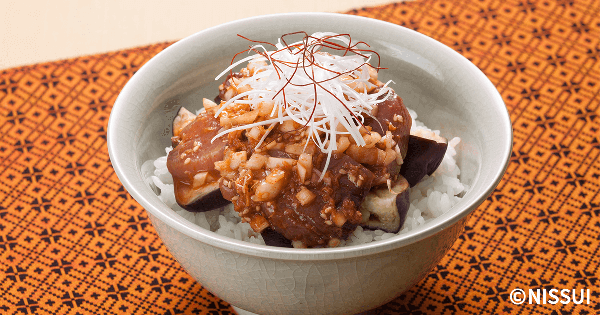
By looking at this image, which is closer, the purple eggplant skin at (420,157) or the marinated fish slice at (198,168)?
the marinated fish slice at (198,168)

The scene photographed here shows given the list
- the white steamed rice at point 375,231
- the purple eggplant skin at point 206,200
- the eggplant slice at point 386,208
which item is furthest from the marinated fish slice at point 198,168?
the eggplant slice at point 386,208

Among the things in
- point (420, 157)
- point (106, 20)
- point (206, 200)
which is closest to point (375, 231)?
point (420, 157)

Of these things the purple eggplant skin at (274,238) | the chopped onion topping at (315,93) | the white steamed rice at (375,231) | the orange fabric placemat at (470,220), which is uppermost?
the chopped onion topping at (315,93)

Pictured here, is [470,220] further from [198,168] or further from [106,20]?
[106,20]

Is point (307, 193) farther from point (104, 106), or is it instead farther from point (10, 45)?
point (10, 45)

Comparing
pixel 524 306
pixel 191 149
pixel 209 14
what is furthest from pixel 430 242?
pixel 209 14

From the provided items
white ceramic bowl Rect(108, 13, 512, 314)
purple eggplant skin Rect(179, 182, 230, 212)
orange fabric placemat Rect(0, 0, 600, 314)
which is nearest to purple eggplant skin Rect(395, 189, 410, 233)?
white ceramic bowl Rect(108, 13, 512, 314)

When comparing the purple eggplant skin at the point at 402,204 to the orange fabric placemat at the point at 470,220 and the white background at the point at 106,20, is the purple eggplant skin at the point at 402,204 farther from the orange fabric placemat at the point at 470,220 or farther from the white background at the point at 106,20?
the white background at the point at 106,20
